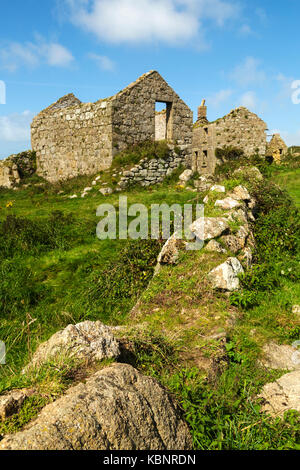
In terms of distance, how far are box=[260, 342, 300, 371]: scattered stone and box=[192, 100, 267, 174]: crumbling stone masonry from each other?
64.9 feet

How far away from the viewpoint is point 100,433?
2.07 meters

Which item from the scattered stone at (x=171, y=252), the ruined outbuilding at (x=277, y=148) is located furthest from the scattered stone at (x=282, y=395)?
the ruined outbuilding at (x=277, y=148)

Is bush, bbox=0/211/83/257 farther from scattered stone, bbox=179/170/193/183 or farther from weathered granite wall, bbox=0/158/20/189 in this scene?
weathered granite wall, bbox=0/158/20/189

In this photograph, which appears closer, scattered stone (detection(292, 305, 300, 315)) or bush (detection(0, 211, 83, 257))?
scattered stone (detection(292, 305, 300, 315))

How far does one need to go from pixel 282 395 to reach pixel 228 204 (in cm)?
469

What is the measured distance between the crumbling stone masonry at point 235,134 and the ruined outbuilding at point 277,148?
2218mm

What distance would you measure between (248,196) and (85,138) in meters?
9.52

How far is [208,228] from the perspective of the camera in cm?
630

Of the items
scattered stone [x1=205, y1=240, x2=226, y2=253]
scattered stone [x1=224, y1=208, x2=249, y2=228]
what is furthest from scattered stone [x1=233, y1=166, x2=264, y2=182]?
scattered stone [x1=205, y1=240, x2=226, y2=253]

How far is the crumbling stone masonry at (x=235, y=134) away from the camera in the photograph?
22766 mm

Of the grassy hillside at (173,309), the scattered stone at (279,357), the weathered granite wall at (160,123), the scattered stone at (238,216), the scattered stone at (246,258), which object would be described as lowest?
the scattered stone at (279,357)

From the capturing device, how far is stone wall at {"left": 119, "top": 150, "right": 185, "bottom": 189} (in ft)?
46.0

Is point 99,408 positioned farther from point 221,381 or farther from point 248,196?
point 248,196

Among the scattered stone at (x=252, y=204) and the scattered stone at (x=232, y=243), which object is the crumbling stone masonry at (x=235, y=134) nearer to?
the scattered stone at (x=252, y=204)
